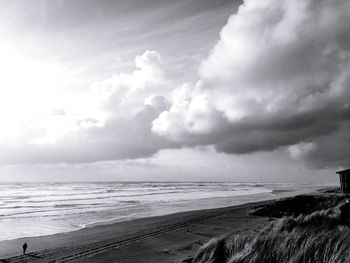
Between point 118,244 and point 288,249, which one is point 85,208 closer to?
point 118,244

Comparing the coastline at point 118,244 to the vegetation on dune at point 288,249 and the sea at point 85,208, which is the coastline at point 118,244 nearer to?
the sea at point 85,208

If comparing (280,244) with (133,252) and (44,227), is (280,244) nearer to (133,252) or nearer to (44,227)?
(133,252)

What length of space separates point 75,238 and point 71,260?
20.1 ft

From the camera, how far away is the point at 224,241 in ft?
31.1

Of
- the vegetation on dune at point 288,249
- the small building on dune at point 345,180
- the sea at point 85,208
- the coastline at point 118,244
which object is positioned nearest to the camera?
the vegetation on dune at point 288,249

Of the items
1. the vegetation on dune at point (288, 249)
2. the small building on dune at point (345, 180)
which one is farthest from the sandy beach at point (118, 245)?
A: the small building on dune at point (345, 180)

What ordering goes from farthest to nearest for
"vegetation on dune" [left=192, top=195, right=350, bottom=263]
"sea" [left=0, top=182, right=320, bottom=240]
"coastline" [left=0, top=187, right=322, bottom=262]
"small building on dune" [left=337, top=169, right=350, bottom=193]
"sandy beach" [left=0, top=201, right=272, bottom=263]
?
"small building on dune" [left=337, top=169, right=350, bottom=193]
"sea" [left=0, top=182, right=320, bottom=240]
"coastline" [left=0, top=187, right=322, bottom=262]
"sandy beach" [left=0, top=201, right=272, bottom=263]
"vegetation on dune" [left=192, top=195, right=350, bottom=263]

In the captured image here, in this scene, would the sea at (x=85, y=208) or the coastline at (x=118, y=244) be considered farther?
the sea at (x=85, y=208)

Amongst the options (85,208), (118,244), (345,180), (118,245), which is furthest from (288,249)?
(85,208)

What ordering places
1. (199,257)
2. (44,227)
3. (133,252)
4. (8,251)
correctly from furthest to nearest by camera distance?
(44,227) < (8,251) < (133,252) < (199,257)

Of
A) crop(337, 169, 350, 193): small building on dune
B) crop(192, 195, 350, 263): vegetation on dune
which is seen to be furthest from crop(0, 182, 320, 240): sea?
crop(192, 195, 350, 263): vegetation on dune

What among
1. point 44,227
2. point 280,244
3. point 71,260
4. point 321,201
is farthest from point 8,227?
point 321,201

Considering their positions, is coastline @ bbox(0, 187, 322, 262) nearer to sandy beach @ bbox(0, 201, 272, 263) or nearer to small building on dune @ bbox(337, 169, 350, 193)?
sandy beach @ bbox(0, 201, 272, 263)

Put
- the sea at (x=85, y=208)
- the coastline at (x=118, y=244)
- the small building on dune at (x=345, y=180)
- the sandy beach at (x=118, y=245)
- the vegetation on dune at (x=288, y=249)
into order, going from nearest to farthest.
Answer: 1. the vegetation on dune at (x=288, y=249)
2. the sandy beach at (x=118, y=245)
3. the coastline at (x=118, y=244)
4. the sea at (x=85, y=208)
5. the small building on dune at (x=345, y=180)
